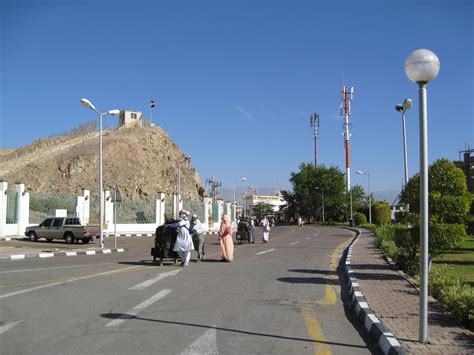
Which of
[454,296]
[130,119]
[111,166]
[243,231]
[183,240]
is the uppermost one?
[130,119]

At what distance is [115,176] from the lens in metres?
78.6

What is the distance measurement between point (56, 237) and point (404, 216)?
23.9 metres

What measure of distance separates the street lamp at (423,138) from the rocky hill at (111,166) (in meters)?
67.3

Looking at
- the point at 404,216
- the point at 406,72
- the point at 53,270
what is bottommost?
the point at 53,270

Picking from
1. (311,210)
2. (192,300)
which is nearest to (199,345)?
(192,300)

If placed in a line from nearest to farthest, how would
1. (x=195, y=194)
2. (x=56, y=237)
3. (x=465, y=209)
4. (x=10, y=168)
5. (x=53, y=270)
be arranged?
(x=465, y=209)
(x=53, y=270)
(x=56, y=237)
(x=10, y=168)
(x=195, y=194)

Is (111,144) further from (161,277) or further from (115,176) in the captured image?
(161,277)

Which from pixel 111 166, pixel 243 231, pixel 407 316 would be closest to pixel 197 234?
pixel 407 316

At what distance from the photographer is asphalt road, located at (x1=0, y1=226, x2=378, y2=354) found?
6680mm

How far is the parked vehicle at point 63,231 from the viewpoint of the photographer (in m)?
30.5

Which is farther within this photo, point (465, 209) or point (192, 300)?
point (465, 209)

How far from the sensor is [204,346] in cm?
659

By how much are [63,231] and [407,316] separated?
87.9 ft

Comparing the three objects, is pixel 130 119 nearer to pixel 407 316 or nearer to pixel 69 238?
pixel 69 238
